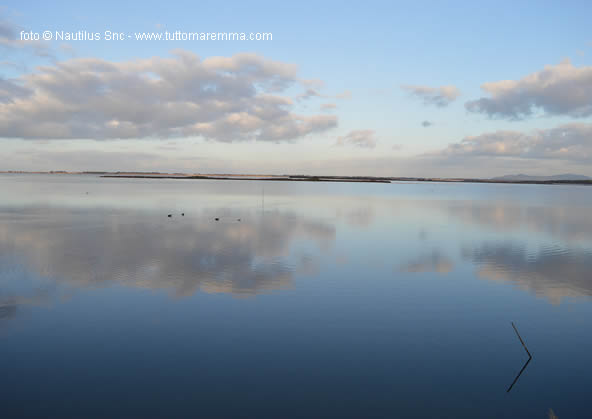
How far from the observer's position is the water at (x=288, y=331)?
283 inches

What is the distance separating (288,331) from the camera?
10.2 metres

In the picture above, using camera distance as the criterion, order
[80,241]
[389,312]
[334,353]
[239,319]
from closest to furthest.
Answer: [334,353] → [239,319] → [389,312] → [80,241]

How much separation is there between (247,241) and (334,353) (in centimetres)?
1556

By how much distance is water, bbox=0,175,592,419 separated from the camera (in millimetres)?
7180

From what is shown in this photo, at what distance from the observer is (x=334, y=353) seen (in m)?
8.94

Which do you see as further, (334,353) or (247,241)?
(247,241)

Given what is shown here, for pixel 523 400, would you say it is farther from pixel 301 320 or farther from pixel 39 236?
pixel 39 236

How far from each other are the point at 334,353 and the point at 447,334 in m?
3.29

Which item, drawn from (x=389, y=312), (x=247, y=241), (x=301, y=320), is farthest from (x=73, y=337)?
(x=247, y=241)

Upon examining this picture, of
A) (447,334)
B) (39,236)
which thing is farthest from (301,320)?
(39,236)

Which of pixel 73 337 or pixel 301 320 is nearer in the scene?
pixel 73 337

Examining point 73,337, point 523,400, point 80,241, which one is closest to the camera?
point 523,400

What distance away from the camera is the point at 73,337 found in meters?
9.59

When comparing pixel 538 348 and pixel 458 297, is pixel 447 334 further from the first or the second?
pixel 458 297
